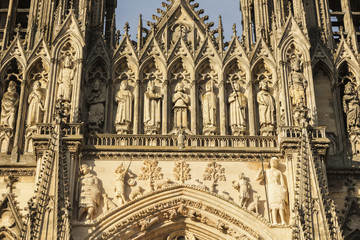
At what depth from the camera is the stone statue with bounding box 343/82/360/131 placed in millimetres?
20719

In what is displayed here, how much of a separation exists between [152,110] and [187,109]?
815mm

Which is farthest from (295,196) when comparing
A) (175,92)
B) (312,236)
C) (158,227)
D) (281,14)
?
(281,14)

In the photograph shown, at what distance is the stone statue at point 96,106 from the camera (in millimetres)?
20344

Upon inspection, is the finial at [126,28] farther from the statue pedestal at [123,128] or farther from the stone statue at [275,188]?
the stone statue at [275,188]

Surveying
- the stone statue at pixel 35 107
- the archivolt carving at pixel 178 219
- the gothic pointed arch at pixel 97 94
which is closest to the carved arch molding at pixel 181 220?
the archivolt carving at pixel 178 219

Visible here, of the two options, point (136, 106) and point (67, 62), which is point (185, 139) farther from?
point (67, 62)

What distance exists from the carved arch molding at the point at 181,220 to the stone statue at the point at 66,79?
3.16 metres

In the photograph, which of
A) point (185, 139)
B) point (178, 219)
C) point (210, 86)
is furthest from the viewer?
point (210, 86)

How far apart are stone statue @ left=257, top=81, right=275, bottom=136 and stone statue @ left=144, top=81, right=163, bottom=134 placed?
91.1 inches

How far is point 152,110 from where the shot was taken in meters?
20.6

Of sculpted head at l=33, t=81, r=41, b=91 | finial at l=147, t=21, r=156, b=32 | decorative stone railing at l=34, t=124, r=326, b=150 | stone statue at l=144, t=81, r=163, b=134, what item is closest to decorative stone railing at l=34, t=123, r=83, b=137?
decorative stone railing at l=34, t=124, r=326, b=150

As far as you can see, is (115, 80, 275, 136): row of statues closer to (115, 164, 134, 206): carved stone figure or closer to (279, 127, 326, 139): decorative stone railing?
(279, 127, 326, 139): decorative stone railing

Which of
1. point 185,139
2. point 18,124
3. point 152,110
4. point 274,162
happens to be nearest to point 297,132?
point 274,162

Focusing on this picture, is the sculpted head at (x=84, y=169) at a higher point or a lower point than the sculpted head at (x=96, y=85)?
lower
